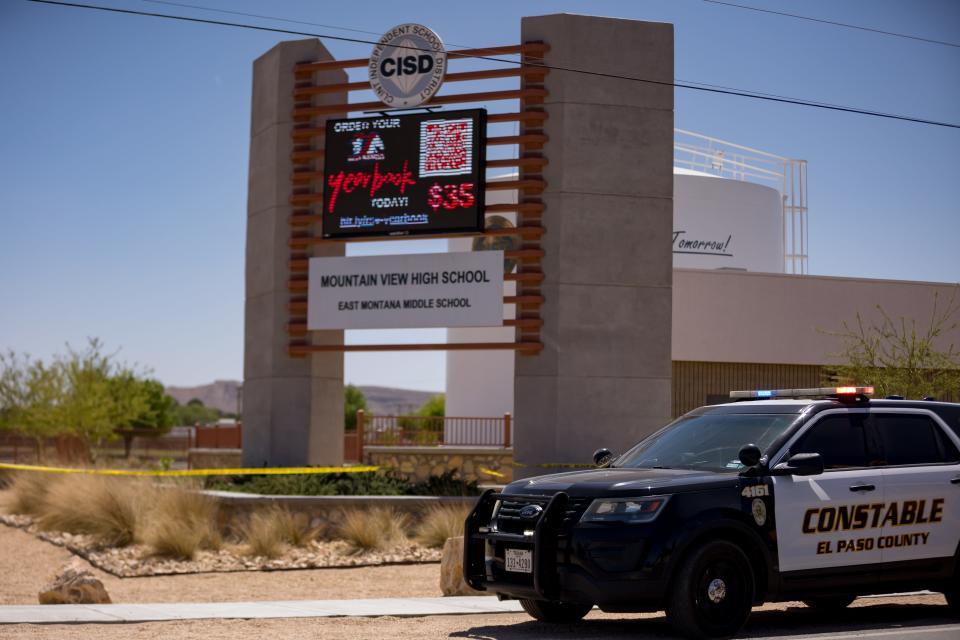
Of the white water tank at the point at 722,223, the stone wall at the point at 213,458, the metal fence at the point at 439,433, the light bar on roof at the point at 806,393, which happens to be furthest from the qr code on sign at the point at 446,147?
the stone wall at the point at 213,458

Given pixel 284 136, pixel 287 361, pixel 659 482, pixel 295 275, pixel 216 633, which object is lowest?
pixel 216 633

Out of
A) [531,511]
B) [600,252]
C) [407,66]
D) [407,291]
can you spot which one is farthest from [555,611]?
[407,66]

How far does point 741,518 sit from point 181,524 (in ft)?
36.9

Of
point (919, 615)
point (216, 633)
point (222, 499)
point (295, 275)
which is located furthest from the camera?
point (295, 275)

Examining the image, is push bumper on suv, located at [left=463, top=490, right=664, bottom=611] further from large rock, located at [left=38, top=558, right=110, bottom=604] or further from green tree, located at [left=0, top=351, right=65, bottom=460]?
green tree, located at [left=0, top=351, right=65, bottom=460]

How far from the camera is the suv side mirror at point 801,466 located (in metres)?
9.39

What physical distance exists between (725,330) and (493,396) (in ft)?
31.2

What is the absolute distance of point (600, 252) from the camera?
2128 centimetres

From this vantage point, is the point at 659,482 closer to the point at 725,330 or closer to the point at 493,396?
the point at 725,330

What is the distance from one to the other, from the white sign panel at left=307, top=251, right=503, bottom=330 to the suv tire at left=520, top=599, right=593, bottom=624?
36.1 feet

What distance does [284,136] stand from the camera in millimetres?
23219

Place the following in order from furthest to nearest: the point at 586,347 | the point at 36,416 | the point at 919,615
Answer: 1. the point at 36,416
2. the point at 586,347
3. the point at 919,615

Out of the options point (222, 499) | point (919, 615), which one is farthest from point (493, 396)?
point (919, 615)

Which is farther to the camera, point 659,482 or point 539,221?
point 539,221
